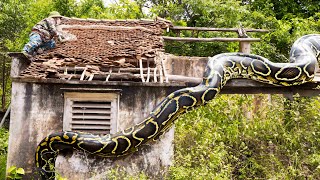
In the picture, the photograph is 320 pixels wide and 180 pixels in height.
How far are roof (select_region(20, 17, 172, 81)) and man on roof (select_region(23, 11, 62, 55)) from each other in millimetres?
223

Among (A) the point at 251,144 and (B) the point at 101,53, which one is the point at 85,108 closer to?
(B) the point at 101,53

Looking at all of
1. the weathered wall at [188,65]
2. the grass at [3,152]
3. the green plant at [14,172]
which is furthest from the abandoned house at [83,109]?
the weathered wall at [188,65]

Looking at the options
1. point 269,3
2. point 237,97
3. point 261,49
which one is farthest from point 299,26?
point 237,97

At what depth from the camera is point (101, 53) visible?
28.6 ft

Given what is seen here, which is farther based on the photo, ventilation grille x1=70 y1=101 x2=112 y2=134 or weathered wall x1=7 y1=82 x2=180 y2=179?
ventilation grille x1=70 y1=101 x2=112 y2=134

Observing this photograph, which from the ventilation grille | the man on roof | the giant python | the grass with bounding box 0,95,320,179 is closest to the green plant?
the giant python

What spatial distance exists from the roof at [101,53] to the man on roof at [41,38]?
0.73 ft

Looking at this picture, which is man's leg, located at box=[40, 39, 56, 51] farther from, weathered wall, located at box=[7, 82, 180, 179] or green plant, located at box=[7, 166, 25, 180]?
green plant, located at box=[7, 166, 25, 180]

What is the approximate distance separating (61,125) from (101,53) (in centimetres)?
212

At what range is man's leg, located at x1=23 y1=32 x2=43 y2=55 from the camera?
8.55m

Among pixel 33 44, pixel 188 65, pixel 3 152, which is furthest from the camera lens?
pixel 3 152

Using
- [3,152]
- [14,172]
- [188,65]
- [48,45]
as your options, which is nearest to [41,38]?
[48,45]

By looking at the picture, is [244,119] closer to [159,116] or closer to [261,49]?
[159,116]

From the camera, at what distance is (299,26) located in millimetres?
Result: 15492
